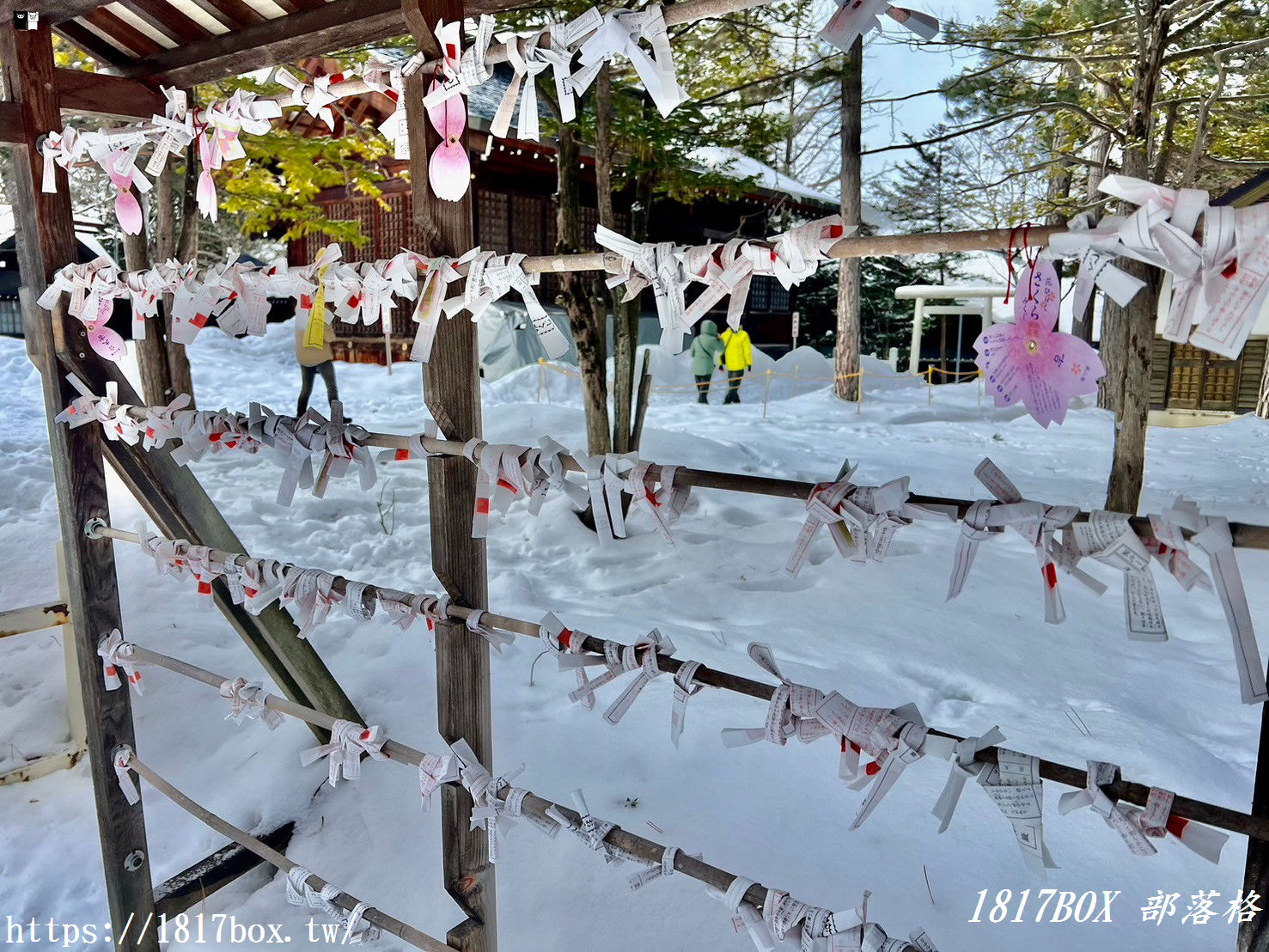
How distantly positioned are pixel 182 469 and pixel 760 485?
6.33ft

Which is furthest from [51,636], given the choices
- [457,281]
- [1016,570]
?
[1016,570]

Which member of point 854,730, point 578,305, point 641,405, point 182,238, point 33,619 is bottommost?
point 33,619

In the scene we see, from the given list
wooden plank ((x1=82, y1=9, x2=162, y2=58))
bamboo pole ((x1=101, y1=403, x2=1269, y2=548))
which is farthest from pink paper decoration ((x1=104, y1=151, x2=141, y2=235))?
bamboo pole ((x1=101, y1=403, x2=1269, y2=548))

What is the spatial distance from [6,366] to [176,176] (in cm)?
489

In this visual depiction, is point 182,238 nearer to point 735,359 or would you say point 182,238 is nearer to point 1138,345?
point 1138,345

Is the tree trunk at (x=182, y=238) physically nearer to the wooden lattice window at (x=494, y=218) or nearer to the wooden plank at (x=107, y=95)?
the wooden plank at (x=107, y=95)

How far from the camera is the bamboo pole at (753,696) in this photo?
0.99 m

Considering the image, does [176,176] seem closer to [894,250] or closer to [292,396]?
[292,396]

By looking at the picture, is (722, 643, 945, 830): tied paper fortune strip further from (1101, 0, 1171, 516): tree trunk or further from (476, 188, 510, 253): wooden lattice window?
(476, 188, 510, 253): wooden lattice window

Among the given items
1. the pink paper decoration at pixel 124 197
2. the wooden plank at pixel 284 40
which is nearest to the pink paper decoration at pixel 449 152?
the wooden plank at pixel 284 40

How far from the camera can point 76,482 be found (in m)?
2.27

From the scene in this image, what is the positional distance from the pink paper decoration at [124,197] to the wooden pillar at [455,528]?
3.07 feet

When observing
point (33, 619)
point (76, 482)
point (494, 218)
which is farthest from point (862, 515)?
point (494, 218)

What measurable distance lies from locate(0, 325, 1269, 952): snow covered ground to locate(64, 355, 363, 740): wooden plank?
0.30 meters
